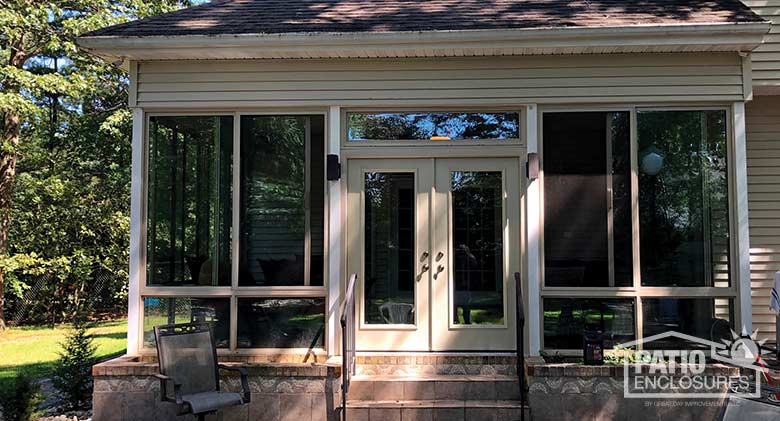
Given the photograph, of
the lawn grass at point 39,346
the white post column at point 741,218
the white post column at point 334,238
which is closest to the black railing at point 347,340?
the white post column at point 334,238

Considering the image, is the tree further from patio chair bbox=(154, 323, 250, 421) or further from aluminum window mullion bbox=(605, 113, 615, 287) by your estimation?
aluminum window mullion bbox=(605, 113, 615, 287)

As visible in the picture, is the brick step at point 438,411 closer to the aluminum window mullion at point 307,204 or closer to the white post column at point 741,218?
the aluminum window mullion at point 307,204

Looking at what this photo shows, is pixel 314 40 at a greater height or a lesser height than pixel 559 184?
greater

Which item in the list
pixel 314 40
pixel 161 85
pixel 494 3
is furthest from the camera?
pixel 494 3

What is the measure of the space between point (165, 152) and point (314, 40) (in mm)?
1816

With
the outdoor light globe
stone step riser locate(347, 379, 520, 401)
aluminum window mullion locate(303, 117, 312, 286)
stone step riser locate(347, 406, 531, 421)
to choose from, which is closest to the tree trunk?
aluminum window mullion locate(303, 117, 312, 286)

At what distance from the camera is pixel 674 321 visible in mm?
5094

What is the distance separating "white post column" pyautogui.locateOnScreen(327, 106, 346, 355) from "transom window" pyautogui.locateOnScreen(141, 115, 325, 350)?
0.09m

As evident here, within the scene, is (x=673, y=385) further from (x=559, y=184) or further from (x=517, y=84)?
(x=517, y=84)

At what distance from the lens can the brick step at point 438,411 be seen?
450 cm

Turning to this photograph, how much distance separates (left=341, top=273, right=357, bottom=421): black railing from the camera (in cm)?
439

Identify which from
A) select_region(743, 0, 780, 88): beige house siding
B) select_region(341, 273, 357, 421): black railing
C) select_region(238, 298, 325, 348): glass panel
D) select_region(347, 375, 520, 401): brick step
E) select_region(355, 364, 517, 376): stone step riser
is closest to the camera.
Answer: select_region(341, 273, 357, 421): black railing

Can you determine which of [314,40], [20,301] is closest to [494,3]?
[314,40]

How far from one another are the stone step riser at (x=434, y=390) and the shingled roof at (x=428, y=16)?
10.2 feet
